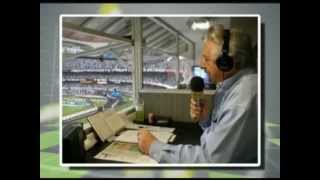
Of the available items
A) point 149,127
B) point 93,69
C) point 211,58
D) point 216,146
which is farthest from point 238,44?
point 93,69

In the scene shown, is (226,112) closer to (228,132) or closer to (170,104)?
(228,132)

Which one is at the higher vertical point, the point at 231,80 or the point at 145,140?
the point at 231,80

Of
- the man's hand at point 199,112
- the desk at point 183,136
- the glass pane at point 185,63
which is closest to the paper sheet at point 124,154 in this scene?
the desk at point 183,136

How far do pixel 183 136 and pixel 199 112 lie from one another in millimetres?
Result: 161

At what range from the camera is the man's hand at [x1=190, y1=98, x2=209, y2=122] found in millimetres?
2438

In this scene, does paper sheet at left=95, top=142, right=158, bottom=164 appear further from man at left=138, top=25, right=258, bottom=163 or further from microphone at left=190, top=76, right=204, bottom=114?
microphone at left=190, top=76, right=204, bottom=114

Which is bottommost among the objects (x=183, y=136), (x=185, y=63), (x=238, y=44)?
(x=183, y=136)

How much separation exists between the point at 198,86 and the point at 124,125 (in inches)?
18.6

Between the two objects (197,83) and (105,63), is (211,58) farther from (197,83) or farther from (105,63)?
(105,63)

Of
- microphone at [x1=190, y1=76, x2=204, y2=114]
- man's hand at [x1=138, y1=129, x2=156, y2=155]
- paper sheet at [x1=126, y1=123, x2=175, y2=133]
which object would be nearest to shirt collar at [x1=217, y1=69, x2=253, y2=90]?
microphone at [x1=190, y1=76, x2=204, y2=114]

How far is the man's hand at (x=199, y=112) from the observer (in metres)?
2.44

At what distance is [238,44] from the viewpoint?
96.0 inches

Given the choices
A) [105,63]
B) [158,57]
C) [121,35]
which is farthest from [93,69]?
[158,57]

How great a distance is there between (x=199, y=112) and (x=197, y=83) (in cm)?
16
